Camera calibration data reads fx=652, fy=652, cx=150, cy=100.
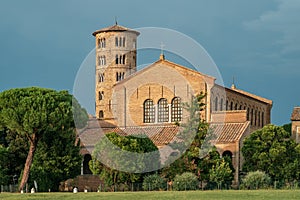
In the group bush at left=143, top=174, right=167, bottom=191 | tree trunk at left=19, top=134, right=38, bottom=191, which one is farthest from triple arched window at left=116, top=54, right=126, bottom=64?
bush at left=143, top=174, right=167, bottom=191

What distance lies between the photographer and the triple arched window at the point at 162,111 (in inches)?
2003

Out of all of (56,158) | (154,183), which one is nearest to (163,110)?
(56,158)

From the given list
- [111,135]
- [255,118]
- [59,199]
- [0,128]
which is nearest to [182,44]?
[111,135]

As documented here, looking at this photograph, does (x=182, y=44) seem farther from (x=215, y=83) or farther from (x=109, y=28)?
(x=109, y=28)

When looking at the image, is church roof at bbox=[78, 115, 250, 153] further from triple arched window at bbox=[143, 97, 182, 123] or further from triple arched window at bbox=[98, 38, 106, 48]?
triple arched window at bbox=[98, 38, 106, 48]

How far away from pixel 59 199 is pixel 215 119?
82.6 feet

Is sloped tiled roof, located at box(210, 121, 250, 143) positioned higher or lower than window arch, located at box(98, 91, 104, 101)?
lower

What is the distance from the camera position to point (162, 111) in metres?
51.7

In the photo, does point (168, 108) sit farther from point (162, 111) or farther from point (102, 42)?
point (102, 42)

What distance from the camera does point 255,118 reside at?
58375mm

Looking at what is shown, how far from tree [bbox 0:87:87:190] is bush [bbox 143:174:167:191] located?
5.84 metres

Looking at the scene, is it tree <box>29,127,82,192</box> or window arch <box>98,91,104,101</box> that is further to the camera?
window arch <box>98,91,104,101</box>

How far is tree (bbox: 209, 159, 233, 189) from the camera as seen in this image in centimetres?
3566

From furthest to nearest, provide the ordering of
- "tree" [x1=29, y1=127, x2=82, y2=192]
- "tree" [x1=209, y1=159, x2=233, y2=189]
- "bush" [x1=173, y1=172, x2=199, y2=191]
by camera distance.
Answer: "tree" [x1=29, y1=127, x2=82, y2=192], "tree" [x1=209, y1=159, x2=233, y2=189], "bush" [x1=173, y1=172, x2=199, y2=191]
